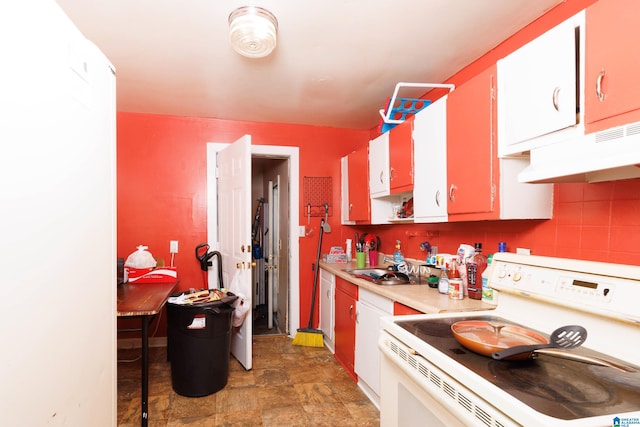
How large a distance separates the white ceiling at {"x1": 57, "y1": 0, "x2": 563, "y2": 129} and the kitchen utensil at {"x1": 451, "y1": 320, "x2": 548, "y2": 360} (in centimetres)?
155

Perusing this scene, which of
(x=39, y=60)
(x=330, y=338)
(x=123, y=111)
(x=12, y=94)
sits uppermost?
(x=123, y=111)

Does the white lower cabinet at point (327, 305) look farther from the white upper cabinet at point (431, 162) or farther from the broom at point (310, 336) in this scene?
the white upper cabinet at point (431, 162)

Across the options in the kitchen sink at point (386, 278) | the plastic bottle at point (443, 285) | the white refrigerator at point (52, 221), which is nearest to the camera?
the white refrigerator at point (52, 221)

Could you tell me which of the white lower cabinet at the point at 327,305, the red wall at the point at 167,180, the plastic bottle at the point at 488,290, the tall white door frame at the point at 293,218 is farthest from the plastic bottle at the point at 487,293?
the red wall at the point at 167,180

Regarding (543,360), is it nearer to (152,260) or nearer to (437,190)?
(437,190)

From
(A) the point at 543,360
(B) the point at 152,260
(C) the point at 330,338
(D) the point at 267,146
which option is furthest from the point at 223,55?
(C) the point at 330,338

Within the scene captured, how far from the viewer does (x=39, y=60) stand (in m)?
0.76

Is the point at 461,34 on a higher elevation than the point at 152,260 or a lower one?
higher

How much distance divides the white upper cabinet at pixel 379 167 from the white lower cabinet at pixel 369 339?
867mm

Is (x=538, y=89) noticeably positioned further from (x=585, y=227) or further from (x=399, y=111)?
(x=399, y=111)

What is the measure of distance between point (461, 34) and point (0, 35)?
2.10 meters

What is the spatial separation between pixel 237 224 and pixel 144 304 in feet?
3.44

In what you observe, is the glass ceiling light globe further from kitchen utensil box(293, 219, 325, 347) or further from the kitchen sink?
kitchen utensil box(293, 219, 325, 347)

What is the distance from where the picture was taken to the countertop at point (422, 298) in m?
1.69
